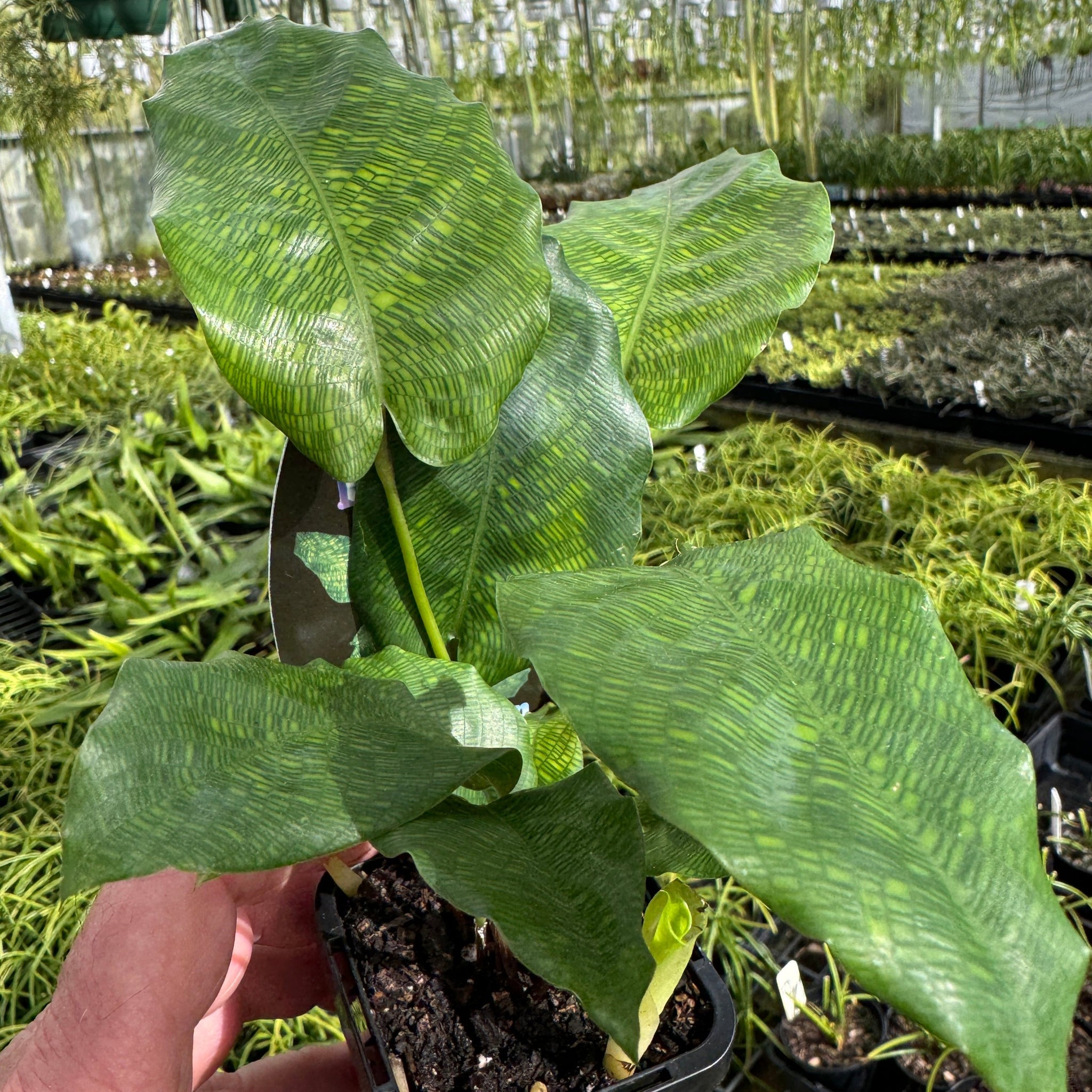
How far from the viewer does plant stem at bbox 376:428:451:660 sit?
58 cm

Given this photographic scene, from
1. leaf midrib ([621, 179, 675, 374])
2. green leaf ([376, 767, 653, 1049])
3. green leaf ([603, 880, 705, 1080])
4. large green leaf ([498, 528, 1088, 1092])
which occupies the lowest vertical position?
green leaf ([603, 880, 705, 1080])

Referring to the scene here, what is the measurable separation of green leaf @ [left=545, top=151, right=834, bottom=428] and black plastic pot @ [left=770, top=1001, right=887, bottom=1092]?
76 centimetres

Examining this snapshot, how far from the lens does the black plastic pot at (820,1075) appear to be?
0.99m

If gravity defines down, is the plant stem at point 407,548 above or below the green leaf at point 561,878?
above

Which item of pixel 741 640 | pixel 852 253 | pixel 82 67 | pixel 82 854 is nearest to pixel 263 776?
pixel 82 854

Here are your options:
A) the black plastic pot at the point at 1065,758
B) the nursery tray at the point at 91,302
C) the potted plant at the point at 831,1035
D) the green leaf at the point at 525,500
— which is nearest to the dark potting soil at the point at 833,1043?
the potted plant at the point at 831,1035

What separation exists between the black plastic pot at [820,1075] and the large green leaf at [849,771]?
32.2 inches

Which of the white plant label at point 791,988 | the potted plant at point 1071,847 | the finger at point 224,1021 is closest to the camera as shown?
the finger at point 224,1021

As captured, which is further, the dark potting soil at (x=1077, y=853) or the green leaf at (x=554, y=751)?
the dark potting soil at (x=1077, y=853)

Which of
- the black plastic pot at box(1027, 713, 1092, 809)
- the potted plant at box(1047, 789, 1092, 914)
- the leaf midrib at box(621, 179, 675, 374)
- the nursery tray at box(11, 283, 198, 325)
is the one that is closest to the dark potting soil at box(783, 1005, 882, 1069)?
the potted plant at box(1047, 789, 1092, 914)

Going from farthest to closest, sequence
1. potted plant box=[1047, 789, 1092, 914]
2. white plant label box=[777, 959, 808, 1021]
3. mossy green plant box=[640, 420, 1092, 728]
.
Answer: mossy green plant box=[640, 420, 1092, 728], potted plant box=[1047, 789, 1092, 914], white plant label box=[777, 959, 808, 1021]

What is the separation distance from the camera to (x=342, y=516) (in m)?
0.69

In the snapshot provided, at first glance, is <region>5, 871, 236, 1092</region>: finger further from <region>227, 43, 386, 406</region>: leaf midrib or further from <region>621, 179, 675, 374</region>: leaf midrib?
<region>621, 179, 675, 374</region>: leaf midrib

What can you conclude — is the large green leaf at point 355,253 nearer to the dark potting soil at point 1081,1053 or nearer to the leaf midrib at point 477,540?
the leaf midrib at point 477,540
